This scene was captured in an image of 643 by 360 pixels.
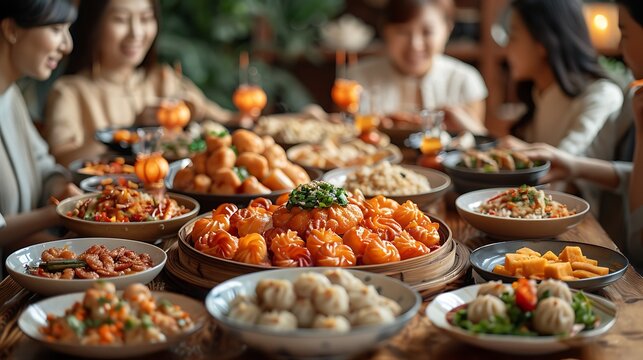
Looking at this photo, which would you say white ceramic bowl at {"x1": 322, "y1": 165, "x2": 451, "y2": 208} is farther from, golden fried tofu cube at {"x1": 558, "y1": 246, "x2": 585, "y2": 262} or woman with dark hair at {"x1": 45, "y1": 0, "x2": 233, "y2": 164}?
woman with dark hair at {"x1": 45, "y1": 0, "x2": 233, "y2": 164}

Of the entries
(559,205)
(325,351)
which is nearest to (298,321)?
(325,351)

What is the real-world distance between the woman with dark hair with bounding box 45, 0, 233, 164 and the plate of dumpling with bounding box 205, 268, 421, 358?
8.26 feet

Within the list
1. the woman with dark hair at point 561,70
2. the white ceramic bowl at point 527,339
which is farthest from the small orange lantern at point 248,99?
the white ceramic bowl at point 527,339

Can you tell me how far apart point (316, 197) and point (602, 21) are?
4.42 m

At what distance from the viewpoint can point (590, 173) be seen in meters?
2.75

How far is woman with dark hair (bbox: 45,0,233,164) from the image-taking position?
398cm

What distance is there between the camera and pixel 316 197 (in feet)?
5.79

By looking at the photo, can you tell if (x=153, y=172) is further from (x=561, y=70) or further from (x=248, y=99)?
(x=561, y=70)

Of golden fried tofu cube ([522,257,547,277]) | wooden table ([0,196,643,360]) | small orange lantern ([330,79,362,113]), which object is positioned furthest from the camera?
small orange lantern ([330,79,362,113])

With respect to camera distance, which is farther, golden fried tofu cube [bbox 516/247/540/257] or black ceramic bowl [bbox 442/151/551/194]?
black ceramic bowl [bbox 442/151/551/194]

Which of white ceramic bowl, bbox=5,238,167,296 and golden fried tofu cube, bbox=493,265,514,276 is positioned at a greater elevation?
white ceramic bowl, bbox=5,238,167,296

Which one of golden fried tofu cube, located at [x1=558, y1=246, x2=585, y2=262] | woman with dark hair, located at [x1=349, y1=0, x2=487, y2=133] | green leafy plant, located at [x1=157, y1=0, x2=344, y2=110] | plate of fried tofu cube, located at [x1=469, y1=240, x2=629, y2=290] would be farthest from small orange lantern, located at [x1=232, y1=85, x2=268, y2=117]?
golden fried tofu cube, located at [x1=558, y1=246, x2=585, y2=262]

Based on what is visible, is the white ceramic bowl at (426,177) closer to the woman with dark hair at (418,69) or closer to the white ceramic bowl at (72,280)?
the white ceramic bowl at (72,280)

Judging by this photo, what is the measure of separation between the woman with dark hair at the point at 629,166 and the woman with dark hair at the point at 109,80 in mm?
1937
